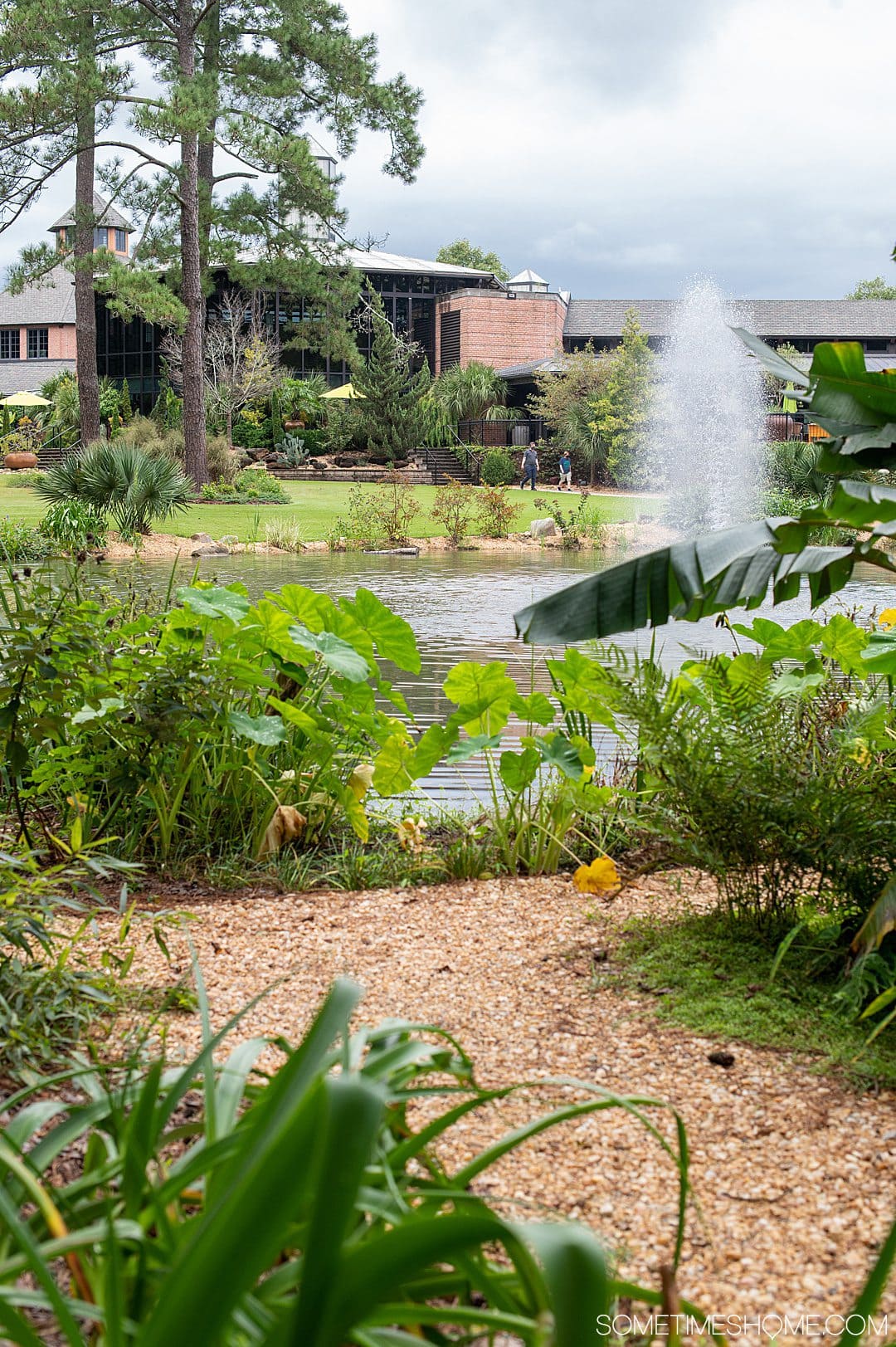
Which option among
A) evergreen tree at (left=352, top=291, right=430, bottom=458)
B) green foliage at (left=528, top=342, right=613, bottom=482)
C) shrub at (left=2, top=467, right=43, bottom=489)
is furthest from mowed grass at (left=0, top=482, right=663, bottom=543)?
evergreen tree at (left=352, top=291, right=430, bottom=458)

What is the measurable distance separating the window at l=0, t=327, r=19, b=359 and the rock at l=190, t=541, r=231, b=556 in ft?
131

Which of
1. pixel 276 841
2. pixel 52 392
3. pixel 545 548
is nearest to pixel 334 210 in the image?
pixel 545 548

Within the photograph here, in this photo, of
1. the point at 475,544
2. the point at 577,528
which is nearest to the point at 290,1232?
the point at 475,544

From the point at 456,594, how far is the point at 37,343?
45.9 metres

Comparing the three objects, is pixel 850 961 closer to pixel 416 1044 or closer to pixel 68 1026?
pixel 416 1044

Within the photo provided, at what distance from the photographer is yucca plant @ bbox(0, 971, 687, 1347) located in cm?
79

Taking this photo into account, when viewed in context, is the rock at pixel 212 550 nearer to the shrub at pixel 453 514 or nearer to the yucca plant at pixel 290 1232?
the shrub at pixel 453 514

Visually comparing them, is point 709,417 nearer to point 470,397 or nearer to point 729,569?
point 470,397

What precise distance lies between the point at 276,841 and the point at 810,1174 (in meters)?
2.20

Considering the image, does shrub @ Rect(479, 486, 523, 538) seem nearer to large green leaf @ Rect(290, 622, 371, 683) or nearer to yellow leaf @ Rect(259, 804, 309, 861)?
large green leaf @ Rect(290, 622, 371, 683)

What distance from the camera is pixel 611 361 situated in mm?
34750

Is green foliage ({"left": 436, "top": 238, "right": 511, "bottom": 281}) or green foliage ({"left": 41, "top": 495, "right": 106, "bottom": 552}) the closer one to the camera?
green foliage ({"left": 41, "top": 495, "right": 106, "bottom": 552})

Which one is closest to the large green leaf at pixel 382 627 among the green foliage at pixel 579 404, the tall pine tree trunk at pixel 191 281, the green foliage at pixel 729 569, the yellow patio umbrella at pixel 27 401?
the green foliage at pixel 729 569

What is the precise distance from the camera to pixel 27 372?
168 feet
